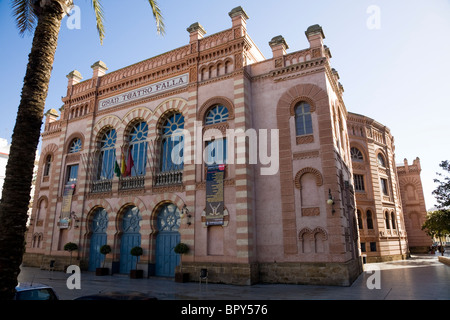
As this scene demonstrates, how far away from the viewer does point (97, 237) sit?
22.0 metres

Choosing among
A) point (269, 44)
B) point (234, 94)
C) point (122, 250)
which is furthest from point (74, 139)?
point (269, 44)

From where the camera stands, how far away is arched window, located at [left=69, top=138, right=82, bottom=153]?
2549 cm

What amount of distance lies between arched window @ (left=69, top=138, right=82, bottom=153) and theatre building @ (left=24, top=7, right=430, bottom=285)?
34 cm

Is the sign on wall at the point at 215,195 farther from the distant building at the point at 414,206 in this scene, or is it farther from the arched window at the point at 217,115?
the distant building at the point at 414,206

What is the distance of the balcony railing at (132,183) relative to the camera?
68.5 ft

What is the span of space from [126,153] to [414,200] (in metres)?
39.9

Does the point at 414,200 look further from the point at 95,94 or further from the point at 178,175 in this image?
the point at 95,94

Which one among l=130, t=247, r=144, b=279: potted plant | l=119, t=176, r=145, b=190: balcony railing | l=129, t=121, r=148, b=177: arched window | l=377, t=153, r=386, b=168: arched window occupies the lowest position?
l=130, t=247, r=144, b=279: potted plant

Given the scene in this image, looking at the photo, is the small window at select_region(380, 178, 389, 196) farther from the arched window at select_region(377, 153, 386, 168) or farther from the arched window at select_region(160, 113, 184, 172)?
the arched window at select_region(160, 113, 184, 172)

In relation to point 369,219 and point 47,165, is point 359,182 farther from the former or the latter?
point 47,165

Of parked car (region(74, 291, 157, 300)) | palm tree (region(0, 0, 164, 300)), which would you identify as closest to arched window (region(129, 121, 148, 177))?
palm tree (region(0, 0, 164, 300))

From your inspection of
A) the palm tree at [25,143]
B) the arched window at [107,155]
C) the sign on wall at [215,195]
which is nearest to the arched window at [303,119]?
the sign on wall at [215,195]

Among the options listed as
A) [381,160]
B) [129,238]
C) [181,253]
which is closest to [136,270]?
[129,238]

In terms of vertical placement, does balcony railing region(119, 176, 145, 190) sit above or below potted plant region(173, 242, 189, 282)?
above
